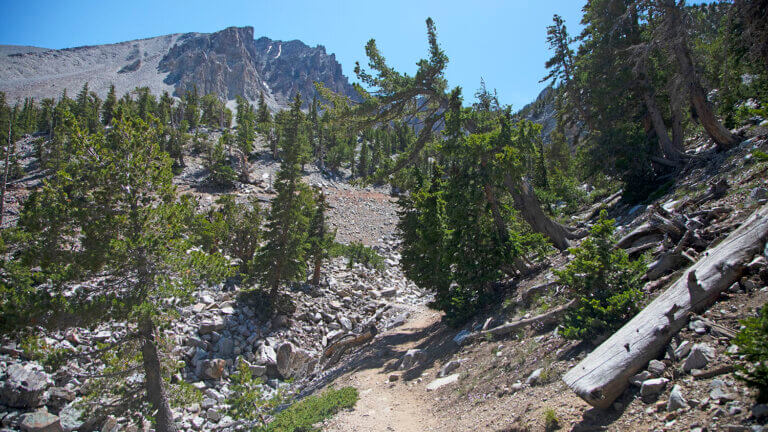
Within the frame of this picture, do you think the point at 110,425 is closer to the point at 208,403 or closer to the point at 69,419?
the point at 69,419

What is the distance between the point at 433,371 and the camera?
10219 mm

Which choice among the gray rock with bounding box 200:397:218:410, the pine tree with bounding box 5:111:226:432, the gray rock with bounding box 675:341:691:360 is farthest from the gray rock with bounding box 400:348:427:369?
the gray rock with bounding box 675:341:691:360

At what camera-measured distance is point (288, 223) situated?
68.3 feet

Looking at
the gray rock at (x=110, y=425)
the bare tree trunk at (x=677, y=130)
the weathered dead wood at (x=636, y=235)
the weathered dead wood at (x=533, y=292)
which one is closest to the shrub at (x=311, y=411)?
the weathered dead wood at (x=533, y=292)

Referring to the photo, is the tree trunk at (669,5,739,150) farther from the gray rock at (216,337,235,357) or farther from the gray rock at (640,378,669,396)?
the gray rock at (216,337,235,357)

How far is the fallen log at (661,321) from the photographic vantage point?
4.52 meters

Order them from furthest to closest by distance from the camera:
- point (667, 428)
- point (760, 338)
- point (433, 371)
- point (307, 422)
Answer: point (433, 371)
point (307, 422)
point (667, 428)
point (760, 338)

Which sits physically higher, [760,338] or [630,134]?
[630,134]

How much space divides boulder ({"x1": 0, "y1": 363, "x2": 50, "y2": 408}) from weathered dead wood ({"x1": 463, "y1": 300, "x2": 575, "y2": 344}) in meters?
14.5

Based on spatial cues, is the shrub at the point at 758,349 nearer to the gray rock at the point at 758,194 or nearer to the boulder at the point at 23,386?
the gray rock at the point at 758,194

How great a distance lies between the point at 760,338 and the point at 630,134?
43.6ft

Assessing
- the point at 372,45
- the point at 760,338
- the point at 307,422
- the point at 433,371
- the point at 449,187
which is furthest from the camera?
the point at 372,45

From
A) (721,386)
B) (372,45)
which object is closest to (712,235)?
(721,386)

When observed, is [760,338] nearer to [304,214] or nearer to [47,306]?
[47,306]
